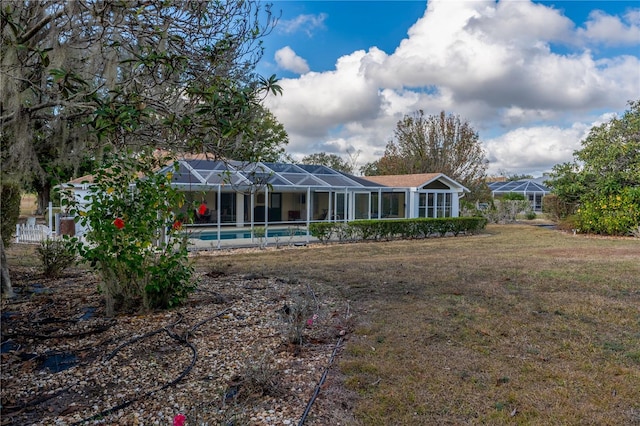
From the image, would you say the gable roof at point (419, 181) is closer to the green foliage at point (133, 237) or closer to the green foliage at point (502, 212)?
the green foliage at point (502, 212)

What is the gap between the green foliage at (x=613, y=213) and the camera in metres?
17.2

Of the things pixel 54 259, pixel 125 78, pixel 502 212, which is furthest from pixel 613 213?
pixel 54 259

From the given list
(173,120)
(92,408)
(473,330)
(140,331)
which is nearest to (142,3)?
(173,120)

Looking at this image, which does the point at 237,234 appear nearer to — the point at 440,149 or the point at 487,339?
the point at 487,339

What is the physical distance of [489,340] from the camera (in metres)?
4.41

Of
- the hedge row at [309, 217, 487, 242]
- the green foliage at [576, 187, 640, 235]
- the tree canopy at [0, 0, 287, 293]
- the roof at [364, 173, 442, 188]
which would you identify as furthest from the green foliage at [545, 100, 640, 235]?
the tree canopy at [0, 0, 287, 293]

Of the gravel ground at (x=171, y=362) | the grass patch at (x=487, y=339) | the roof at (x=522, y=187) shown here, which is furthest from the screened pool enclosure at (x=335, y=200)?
the roof at (x=522, y=187)

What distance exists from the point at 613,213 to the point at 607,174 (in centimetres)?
192

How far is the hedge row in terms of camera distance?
608 inches

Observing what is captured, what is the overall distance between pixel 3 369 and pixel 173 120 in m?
2.50

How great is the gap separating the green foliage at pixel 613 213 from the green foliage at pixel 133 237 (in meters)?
18.8

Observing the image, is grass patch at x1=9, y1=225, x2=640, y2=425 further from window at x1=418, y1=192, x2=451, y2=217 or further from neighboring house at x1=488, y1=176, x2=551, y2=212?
neighboring house at x1=488, y1=176, x2=551, y2=212

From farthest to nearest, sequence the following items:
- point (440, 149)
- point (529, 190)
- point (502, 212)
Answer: point (529, 190), point (440, 149), point (502, 212)

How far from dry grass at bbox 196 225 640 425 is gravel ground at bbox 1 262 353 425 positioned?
1.45ft
